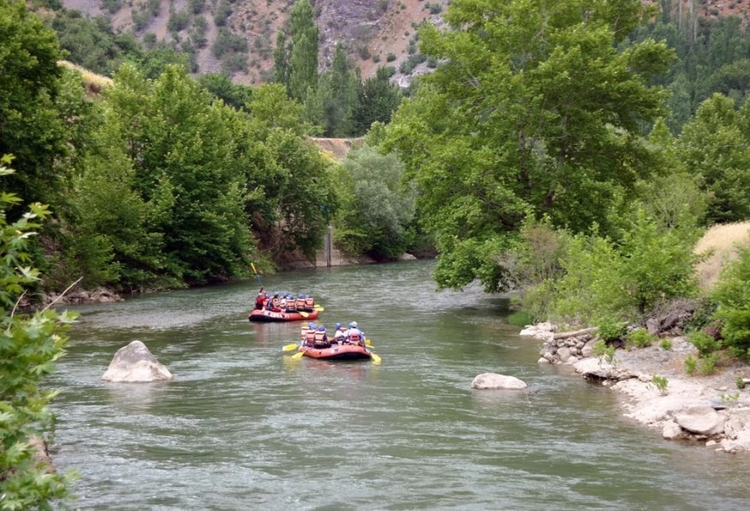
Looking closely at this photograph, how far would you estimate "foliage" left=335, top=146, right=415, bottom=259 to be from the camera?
70938 mm

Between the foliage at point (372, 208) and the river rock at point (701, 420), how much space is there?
172 ft

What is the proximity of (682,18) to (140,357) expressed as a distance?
15944 centimetres

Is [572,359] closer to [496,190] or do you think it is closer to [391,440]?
[391,440]

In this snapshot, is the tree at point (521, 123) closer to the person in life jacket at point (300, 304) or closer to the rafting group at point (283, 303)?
the rafting group at point (283, 303)

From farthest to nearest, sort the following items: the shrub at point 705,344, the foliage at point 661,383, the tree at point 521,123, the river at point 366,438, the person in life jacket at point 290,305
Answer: the person in life jacket at point 290,305, the tree at point 521,123, the shrub at point 705,344, the foliage at point 661,383, the river at point 366,438

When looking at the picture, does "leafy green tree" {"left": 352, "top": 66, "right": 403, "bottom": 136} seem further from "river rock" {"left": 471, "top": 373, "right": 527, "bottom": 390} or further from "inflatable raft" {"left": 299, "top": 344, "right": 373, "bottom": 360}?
"river rock" {"left": 471, "top": 373, "right": 527, "bottom": 390}

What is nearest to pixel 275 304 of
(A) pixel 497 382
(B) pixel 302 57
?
(A) pixel 497 382

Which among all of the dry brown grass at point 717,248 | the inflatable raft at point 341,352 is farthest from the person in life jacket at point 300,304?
the dry brown grass at point 717,248

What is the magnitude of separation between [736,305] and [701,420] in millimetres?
3543

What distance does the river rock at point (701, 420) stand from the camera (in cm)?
1625

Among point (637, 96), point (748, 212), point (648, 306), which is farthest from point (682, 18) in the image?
point (648, 306)

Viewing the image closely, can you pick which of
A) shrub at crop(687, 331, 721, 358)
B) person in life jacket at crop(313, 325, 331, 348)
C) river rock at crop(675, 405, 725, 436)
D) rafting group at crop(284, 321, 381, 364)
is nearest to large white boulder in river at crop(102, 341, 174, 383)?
rafting group at crop(284, 321, 381, 364)

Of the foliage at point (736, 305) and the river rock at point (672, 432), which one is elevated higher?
the foliage at point (736, 305)

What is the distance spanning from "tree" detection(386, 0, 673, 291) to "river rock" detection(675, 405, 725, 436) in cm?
1717
